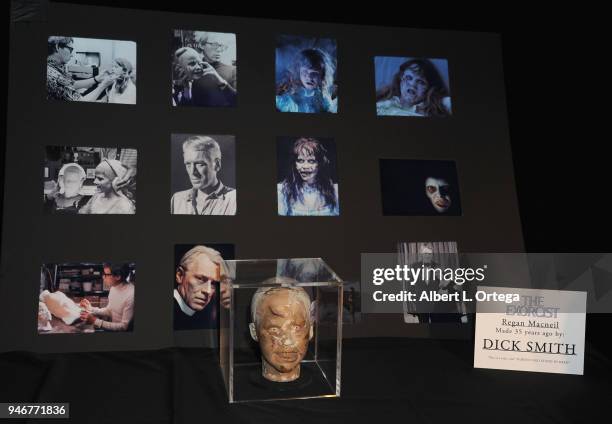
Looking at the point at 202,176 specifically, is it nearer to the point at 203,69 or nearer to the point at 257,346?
the point at 203,69

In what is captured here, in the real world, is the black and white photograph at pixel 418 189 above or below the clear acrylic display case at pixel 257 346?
above

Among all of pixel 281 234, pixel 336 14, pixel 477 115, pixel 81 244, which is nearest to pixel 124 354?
pixel 81 244

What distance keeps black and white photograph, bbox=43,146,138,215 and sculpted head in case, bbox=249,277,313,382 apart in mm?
843

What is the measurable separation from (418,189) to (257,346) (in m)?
1.03

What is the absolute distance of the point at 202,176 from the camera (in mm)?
2273

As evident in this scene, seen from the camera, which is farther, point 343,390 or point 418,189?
point 418,189

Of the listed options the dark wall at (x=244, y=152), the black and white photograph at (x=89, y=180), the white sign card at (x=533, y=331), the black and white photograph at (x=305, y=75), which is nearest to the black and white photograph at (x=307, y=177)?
the dark wall at (x=244, y=152)

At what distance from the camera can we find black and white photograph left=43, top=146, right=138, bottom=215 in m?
2.17

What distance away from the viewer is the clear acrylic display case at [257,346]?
1.69m

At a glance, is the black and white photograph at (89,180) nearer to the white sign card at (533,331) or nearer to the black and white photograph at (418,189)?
the black and white photograph at (418,189)

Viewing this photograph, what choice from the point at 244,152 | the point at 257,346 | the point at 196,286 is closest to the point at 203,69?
the point at 244,152

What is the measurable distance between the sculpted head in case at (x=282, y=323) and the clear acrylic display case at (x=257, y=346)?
42 millimetres

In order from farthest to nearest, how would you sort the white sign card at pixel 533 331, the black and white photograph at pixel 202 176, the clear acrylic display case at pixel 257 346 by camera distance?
the black and white photograph at pixel 202 176 < the white sign card at pixel 533 331 < the clear acrylic display case at pixel 257 346

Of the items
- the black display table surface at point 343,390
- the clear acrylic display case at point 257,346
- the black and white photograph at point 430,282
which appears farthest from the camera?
the black and white photograph at point 430,282
